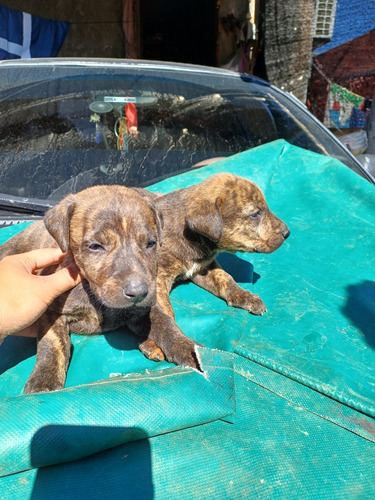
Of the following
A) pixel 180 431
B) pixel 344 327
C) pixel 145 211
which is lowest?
pixel 344 327

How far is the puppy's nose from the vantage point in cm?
269

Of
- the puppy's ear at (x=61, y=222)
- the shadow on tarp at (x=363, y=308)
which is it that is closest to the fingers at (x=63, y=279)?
the puppy's ear at (x=61, y=222)

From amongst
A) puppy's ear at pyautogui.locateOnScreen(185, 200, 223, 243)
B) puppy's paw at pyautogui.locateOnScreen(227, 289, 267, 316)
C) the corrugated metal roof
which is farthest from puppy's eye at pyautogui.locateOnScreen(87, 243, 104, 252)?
the corrugated metal roof

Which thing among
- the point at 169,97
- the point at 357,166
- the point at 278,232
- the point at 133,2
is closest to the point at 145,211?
the point at 278,232

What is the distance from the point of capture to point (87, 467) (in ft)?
6.47

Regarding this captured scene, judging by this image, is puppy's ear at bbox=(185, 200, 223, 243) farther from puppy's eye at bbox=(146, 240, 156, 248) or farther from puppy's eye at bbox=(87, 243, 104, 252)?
puppy's eye at bbox=(87, 243, 104, 252)

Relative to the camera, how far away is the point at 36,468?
1935 millimetres

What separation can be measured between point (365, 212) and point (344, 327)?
68.9 inches

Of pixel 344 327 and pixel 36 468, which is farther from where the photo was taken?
pixel 344 327

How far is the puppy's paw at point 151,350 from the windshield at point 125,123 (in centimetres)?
176

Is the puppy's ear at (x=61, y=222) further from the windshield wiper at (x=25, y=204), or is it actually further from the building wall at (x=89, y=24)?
the building wall at (x=89, y=24)

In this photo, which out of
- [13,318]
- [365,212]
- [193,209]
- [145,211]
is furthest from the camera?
[365,212]

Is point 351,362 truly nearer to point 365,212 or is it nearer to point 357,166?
point 365,212

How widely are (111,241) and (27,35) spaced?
32.6ft
